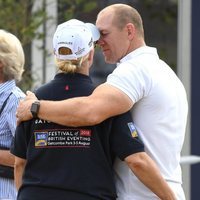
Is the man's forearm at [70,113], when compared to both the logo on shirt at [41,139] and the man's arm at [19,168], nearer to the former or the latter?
the logo on shirt at [41,139]

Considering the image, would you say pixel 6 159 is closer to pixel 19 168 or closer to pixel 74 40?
pixel 19 168

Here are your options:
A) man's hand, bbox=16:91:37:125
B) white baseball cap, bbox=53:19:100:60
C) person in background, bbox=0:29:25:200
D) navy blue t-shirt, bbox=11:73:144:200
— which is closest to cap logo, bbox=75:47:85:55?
white baseball cap, bbox=53:19:100:60

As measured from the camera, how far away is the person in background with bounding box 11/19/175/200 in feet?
10.6

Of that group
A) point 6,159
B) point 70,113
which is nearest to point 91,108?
point 70,113

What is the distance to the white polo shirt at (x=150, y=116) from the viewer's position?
10.8 feet

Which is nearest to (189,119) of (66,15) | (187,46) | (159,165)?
(187,46)

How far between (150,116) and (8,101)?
3.40 ft

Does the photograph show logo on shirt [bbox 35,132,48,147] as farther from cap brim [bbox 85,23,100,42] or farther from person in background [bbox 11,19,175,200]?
cap brim [bbox 85,23,100,42]

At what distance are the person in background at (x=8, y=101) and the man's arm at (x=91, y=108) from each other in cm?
79

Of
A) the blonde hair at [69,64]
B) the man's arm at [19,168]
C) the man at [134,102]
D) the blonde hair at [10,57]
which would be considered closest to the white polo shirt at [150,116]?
the man at [134,102]

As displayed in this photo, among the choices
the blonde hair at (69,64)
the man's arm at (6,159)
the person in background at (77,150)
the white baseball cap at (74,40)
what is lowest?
the man's arm at (6,159)

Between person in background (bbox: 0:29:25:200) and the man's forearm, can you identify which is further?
person in background (bbox: 0:29:25:200)

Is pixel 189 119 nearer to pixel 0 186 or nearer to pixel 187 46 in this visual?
pixel 187 46

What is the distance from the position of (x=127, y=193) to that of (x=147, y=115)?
347 millimetres
